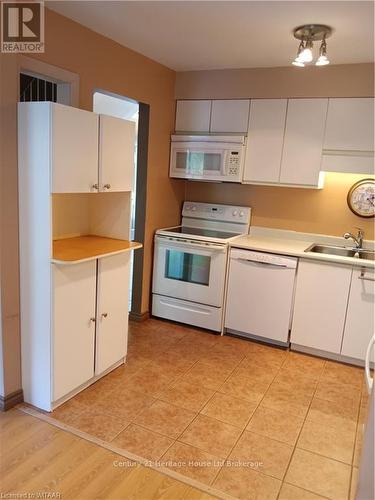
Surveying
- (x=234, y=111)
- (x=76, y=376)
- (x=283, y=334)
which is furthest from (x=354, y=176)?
(x=76, y=376)

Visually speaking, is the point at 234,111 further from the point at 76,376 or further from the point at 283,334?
the point at 76,376

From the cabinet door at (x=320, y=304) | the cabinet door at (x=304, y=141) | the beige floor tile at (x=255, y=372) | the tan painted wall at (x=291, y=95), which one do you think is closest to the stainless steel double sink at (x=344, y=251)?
the tan painted wall at (x=291, y=95)

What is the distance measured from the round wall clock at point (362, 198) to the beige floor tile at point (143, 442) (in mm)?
2508

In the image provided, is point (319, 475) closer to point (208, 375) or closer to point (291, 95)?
point (208, 375)

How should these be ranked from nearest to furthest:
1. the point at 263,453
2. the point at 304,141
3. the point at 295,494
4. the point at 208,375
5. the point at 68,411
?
the point at 295,494 < the point at 263,453 < the point at 68,411 < the point at 208,375 < the point at 304,141

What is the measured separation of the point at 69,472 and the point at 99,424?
0.40 metres

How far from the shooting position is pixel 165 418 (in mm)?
2477

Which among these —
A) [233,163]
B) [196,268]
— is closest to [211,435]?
[196,268]

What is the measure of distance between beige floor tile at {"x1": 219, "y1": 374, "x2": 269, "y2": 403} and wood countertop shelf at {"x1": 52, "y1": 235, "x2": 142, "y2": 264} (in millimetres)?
1217

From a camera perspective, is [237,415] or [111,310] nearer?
[237,415]

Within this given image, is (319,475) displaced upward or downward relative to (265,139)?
downward

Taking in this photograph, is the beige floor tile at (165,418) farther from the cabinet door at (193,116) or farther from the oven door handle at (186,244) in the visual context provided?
the cabinet door at (193,116)

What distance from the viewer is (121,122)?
104 inches

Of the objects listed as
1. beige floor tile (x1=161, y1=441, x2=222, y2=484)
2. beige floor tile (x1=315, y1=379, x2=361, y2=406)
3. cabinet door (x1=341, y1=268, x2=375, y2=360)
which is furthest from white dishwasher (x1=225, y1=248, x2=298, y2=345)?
beige floor tile (x1=161, y1=441, x2=222, y2=484)
